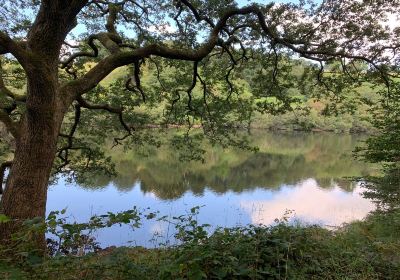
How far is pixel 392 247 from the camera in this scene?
157 inches

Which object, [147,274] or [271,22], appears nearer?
[147,274]

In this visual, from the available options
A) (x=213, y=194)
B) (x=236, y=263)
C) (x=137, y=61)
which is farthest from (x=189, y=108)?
(x=213, y=194)

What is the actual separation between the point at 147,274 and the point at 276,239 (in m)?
1.15

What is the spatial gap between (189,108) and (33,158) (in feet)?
12.4

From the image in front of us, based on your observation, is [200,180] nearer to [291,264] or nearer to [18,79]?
[18,79]

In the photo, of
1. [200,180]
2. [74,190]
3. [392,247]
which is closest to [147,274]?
[392,247]

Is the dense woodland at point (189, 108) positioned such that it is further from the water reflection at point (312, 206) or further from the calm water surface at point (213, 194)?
the water reflection at point (312, 206)

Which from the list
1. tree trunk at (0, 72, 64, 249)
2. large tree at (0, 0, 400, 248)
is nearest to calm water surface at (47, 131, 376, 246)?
large tree at (0, 0, 400, 248)

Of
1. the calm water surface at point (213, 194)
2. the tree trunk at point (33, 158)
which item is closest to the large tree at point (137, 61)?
the tree trunk at point (33, 158)

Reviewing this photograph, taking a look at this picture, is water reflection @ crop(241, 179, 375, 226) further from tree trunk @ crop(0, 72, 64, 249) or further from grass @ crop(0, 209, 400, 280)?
tree trunk @ crop(0, 72, 64, 249)

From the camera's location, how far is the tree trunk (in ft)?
12.6

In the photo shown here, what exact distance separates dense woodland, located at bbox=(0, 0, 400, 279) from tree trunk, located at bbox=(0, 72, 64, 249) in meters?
0.01

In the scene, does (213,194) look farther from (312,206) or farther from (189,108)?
(189,108)

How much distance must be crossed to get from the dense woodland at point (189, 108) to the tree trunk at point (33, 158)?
0.5 inches
